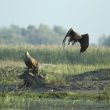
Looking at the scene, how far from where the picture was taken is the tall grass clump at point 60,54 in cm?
3394

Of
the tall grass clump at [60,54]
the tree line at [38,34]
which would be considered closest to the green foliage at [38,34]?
the tree line at [38,34]

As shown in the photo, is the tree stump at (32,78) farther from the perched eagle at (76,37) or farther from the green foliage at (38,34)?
→ the green foliage at (38,34)

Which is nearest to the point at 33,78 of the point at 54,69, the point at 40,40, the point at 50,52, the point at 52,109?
the point at 52,109

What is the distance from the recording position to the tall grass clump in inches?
1336

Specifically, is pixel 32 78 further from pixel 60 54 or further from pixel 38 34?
pixel 38 34

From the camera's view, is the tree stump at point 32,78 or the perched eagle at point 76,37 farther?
the tree stump at point 32,78

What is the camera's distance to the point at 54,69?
92.2 ft

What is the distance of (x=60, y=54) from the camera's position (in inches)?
1387

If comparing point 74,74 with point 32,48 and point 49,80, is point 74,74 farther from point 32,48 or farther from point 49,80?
point 32,48

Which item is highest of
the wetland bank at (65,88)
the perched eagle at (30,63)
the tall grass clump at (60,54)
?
the tall grass clump at (60,54)

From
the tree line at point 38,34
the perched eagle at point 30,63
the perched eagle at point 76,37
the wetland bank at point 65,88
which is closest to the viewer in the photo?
the wetland bank at point 65,88

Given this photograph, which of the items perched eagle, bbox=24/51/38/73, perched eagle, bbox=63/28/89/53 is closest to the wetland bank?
perched eagle, bbox=24/51/38/73

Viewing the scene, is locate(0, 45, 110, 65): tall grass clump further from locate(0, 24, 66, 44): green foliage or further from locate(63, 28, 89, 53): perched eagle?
locate(0, 24, 66, 44): green foliage

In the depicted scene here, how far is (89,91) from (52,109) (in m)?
4.61
